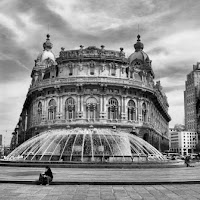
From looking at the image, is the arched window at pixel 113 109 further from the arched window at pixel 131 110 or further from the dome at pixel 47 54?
the dome at pixel 47 54

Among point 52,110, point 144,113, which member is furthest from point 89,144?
point 144,113

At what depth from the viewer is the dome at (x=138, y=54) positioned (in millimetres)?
81688

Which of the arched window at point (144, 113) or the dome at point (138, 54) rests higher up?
the dome at point (138, 54)

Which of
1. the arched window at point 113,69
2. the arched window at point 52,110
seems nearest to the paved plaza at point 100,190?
the arched window at point 52,110

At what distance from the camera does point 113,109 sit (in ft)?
180

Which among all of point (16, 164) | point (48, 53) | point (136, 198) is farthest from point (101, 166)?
point (48, 53)

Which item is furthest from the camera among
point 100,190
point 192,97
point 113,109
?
point 192,97

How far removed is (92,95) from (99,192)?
42144 mm

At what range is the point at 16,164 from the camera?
23.6 m

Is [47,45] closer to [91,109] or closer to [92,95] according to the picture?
[92,95]

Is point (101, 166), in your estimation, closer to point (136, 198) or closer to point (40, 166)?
point (40, 166)

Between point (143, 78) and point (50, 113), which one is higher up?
point (143, 78)

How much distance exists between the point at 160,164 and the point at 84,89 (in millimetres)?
31710

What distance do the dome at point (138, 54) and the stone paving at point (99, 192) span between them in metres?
68.6
